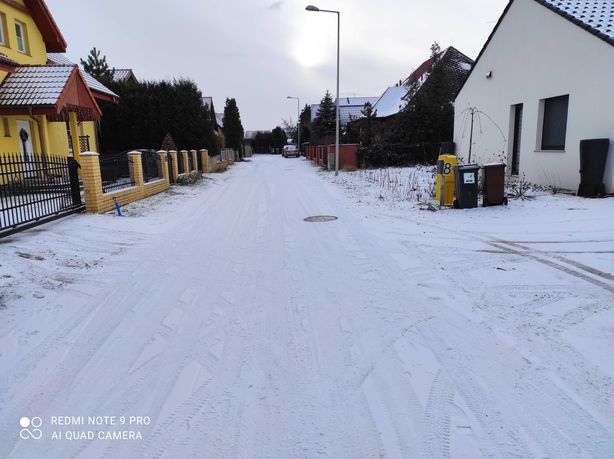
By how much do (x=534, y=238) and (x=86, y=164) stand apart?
31.1ft

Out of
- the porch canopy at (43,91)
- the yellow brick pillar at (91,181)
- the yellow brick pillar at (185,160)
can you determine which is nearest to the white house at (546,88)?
the yellow brick pillar at (91,181)

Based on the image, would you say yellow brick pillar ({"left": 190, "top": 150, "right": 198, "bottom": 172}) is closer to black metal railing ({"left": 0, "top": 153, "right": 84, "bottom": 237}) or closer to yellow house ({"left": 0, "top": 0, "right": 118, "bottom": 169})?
yellow house ({"left": 0, "top": 0, "right": 118, "bottom": 169})

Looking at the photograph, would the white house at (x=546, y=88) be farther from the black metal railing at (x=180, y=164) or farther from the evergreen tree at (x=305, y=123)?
the evergreen tree at (x=305, y=123)

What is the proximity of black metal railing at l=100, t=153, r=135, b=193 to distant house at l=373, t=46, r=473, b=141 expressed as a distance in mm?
17766

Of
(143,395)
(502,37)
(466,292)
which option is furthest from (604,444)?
(502,37)

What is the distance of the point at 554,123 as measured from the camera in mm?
13586

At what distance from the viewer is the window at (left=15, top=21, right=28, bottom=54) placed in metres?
17.0

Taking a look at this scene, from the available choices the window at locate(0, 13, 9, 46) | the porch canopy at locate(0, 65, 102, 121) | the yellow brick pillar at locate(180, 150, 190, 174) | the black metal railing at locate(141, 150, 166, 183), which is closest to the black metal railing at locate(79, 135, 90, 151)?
the yellow brick pillar at locate(180, 150, 190, 174)

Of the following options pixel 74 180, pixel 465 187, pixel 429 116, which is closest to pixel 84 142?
pixel 74 180

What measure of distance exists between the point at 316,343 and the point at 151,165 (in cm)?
1346

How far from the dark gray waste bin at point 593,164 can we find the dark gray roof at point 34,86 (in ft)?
49.7

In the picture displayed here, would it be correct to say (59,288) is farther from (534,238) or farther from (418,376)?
(534,238)

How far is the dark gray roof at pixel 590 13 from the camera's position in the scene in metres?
11.3

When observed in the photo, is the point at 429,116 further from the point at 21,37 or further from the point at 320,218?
the point at 21,37
